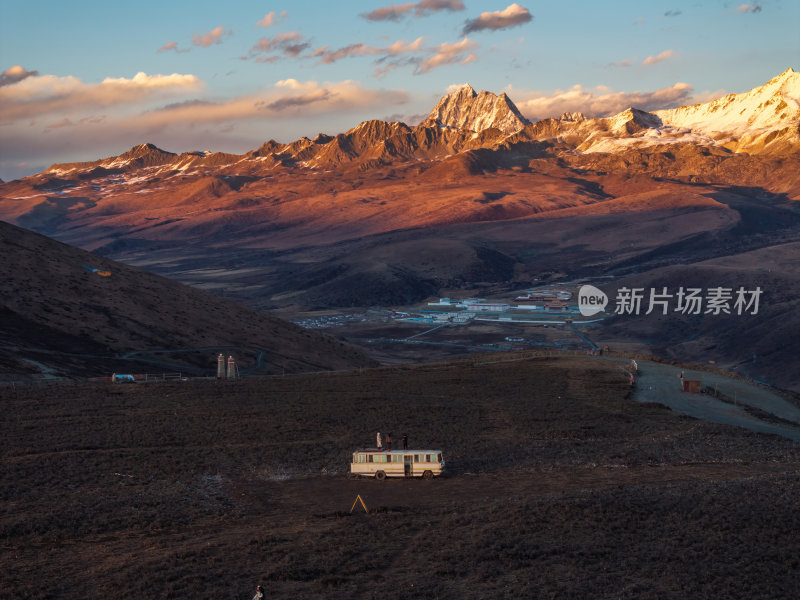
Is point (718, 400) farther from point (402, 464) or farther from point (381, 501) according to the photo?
point (381, 501)

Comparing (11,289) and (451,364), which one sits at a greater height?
(11,289)

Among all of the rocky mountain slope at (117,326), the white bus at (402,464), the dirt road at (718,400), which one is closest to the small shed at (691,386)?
the dirt road at (718,400)

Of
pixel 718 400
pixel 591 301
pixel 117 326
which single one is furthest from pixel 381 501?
pixel 591 301

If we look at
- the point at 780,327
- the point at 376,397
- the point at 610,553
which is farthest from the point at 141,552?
the point at 780,327

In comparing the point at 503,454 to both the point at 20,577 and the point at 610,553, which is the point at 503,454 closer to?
the point at 610,553

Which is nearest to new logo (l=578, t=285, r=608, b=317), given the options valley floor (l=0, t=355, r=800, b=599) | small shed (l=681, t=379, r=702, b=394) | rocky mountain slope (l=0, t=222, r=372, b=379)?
rocky mountain slope (l=0, t=222, r=372, b=379)

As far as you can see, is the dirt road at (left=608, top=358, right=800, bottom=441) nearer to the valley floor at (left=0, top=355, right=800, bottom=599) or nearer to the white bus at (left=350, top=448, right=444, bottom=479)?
the valley floor at (left=0, top=355, right=800, bottom=599)
